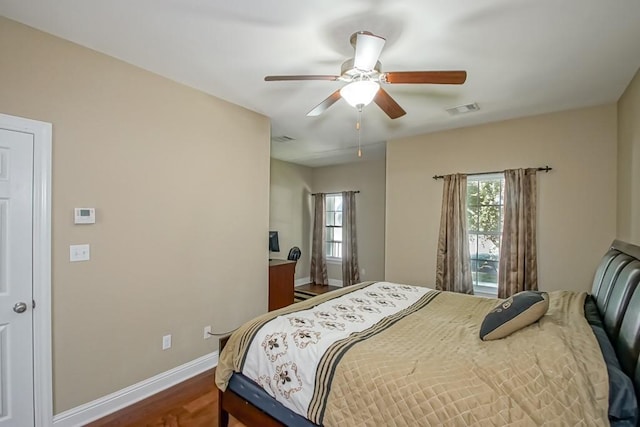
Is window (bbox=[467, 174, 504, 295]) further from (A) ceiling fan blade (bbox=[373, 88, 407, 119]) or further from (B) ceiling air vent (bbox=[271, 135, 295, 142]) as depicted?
(B) ceiling air vent (bbox=[271, 135, 295, 142])

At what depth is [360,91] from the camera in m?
2.00

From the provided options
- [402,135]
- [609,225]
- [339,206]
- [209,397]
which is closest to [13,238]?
[209,397]

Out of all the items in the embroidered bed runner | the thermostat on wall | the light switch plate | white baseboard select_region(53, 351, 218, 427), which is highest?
the thermostat on wall

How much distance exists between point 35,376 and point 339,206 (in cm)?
554

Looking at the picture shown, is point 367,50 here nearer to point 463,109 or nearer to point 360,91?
point 360,91

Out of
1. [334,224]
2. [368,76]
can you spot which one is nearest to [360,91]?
[368,76]

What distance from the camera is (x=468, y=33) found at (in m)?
1.97

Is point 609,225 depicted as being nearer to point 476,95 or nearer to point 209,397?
point 476,95

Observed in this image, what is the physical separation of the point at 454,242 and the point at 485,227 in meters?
0.48

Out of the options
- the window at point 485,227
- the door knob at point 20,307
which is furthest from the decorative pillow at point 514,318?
the door knob at point 20,307

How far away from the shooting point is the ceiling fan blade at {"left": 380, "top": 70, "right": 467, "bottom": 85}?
182 cm

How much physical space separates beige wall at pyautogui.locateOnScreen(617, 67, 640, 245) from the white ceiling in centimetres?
15

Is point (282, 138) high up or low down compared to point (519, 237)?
up

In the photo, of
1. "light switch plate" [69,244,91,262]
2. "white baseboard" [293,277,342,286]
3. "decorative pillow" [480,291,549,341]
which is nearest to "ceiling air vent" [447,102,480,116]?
"decorative pillow" [480,291,549,341]
